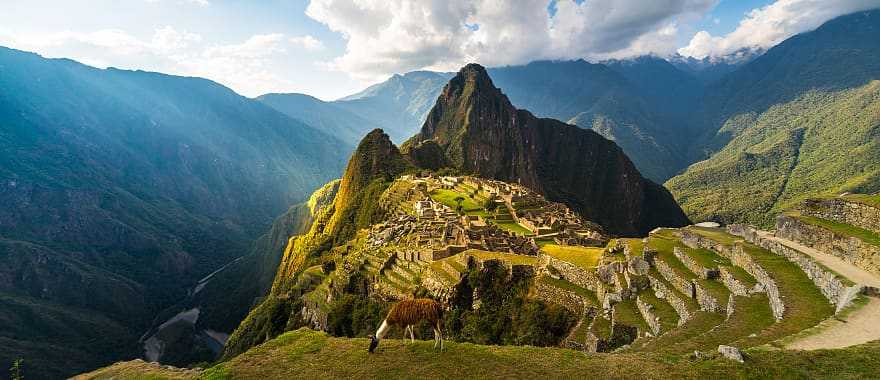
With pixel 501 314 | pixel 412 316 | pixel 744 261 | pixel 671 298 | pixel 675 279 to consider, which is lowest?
pixel 501 314

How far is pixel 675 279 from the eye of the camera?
73.1ft

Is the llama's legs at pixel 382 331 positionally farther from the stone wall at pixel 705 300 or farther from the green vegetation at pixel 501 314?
the stone wall at pixel 705 300

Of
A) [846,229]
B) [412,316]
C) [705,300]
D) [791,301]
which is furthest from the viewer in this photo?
[846,229]

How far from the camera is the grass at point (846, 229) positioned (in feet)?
60.0

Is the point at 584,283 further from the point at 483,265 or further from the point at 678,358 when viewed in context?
the point at 678,358

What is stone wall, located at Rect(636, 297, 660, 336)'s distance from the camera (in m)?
19.5

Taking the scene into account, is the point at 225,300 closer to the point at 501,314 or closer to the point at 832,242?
the point at 501,314

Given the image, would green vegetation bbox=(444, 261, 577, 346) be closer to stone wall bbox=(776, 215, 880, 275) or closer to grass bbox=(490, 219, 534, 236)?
stone wall bbox=(776, 215, 880, 275)

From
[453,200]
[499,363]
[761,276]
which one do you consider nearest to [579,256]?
[761,276]

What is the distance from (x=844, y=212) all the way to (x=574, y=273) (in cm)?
1369

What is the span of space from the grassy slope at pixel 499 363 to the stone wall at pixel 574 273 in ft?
46.6

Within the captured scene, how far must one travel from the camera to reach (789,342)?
12.6 meters

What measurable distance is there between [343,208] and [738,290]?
343ft

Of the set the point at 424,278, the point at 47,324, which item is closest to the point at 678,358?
the point at 424,278
